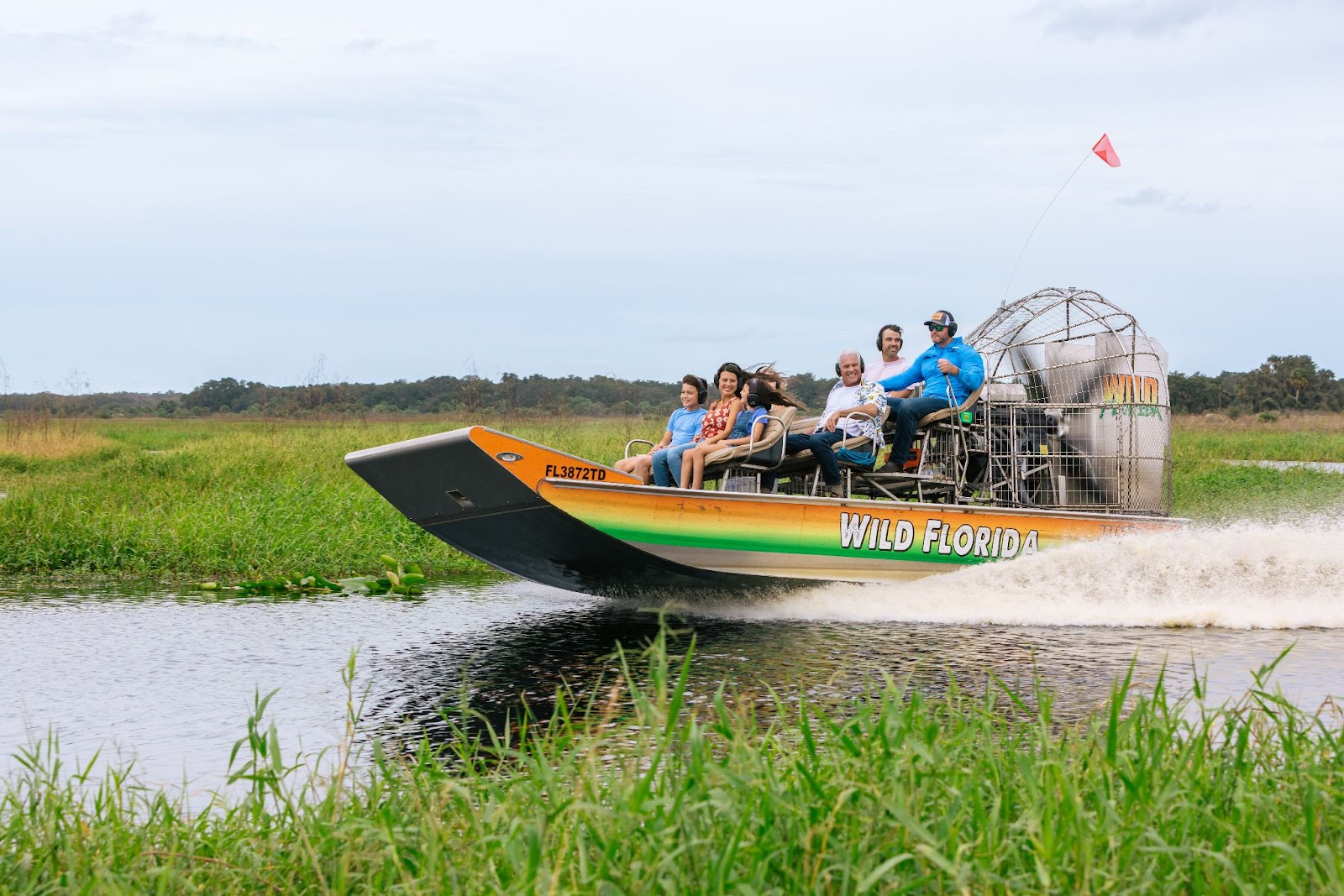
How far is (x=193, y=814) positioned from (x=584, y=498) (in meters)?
4.64

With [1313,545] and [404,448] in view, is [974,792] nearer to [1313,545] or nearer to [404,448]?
[404,448]

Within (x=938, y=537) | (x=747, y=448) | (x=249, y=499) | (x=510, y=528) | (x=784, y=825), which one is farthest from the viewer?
(x=249, y=499)

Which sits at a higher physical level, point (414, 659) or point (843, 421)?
point (843, 421)

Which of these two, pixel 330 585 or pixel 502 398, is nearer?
pixel 330 585

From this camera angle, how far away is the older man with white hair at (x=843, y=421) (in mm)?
10078

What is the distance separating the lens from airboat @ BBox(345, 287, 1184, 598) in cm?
905

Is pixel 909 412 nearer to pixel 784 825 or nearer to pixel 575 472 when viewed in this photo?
pixel 575 472

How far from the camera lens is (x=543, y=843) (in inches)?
130

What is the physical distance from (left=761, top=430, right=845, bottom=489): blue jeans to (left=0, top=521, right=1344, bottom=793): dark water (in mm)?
857

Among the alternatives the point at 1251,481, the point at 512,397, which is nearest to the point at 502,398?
the point at 512,397

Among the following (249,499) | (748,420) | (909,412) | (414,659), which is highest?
(909,412)

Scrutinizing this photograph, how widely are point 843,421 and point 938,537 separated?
1.14 metres

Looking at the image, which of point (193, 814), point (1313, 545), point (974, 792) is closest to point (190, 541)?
point (193, 814)

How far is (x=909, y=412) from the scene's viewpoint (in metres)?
10.3
